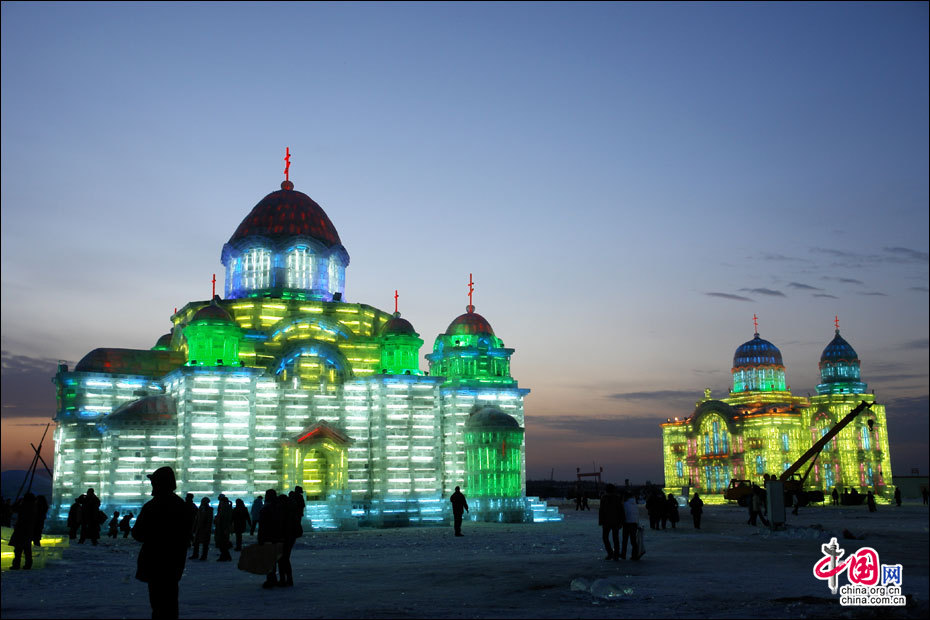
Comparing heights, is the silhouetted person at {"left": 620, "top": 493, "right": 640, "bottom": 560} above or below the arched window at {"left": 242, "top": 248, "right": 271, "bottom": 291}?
below

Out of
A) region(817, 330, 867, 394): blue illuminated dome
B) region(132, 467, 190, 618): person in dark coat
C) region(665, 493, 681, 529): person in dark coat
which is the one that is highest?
region(817, 330, 867, 394): blue illuminated dome

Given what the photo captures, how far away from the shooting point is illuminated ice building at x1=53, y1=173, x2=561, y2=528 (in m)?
36.3

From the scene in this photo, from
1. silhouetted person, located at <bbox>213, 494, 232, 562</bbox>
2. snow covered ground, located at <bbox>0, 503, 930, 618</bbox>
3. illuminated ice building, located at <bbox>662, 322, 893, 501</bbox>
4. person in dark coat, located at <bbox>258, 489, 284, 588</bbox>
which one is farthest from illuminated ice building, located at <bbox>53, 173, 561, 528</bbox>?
illuminated ice building, located at <bbox>662, 322, 893, 501</bbox>

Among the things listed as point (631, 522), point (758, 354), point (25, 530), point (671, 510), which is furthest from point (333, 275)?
point (758, 354)

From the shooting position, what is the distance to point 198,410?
36312mm

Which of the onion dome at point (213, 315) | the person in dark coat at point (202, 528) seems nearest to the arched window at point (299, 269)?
the onion dome at point (213, 315)

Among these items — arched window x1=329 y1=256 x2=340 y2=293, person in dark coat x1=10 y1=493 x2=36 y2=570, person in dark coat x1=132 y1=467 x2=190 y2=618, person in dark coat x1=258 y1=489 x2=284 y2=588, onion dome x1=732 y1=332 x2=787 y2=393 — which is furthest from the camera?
onion dome x1=732 y1=332 x2=787 y2=393

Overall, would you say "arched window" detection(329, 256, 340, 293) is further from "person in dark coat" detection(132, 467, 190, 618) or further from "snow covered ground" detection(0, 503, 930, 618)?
"person in dark coat" detection(132, 467, 190, 618)

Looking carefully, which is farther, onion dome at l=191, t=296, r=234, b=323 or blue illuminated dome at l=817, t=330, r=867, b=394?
blue illuminated dome at l=817, t=330, r=867, b=394

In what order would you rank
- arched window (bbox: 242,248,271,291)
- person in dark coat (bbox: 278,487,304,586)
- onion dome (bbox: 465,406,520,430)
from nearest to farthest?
1. person in dark coat (bbox: 278,487,304,586)
2. onion dome (bbox: 465,406,520,430)
3. arched window (bbox: 242,248,271,291)

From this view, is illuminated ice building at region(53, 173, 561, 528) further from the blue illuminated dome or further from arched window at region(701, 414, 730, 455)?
the blue illuminated dome

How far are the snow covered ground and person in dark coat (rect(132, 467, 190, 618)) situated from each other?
253cm

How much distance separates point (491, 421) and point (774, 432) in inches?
1356

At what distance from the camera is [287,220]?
44438mm
